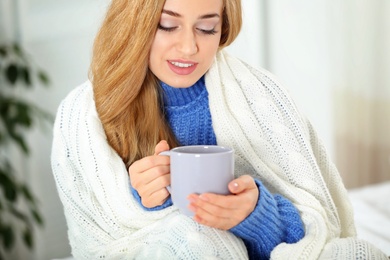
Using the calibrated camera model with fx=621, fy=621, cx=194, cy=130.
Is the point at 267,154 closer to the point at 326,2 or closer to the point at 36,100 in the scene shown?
the point at 36,100

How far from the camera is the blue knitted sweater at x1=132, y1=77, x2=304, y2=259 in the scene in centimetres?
97

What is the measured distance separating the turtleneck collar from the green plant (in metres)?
0.91

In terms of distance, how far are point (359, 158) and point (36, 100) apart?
1342 millimetres

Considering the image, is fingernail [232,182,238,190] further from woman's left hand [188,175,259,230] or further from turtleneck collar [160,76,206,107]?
turtleneck collar [160,76,206,107]

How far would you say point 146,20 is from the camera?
38.7 inches

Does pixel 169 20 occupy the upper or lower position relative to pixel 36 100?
upper

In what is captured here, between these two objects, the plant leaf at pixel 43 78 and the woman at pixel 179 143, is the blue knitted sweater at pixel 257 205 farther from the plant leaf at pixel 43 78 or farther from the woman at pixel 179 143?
the plant leaf at pixel 43 78

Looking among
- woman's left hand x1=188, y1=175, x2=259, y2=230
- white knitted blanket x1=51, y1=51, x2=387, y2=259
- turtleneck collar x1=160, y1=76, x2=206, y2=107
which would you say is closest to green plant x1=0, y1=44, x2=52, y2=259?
white knitted blanket x1=51, y1=51, x2=387, y2=259

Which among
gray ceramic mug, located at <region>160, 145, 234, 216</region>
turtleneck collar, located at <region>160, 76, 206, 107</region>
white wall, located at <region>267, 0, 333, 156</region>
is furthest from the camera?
white wall, located at <region>267, 0, 333, 156</region>

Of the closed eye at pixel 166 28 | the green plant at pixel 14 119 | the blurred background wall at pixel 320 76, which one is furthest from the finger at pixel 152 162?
the blurred background wall at pixel 320 76

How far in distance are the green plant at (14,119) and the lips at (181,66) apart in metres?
0.99

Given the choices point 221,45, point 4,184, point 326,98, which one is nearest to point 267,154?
point 221,45

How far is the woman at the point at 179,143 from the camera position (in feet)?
3.20

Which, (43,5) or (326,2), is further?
(326,2)
